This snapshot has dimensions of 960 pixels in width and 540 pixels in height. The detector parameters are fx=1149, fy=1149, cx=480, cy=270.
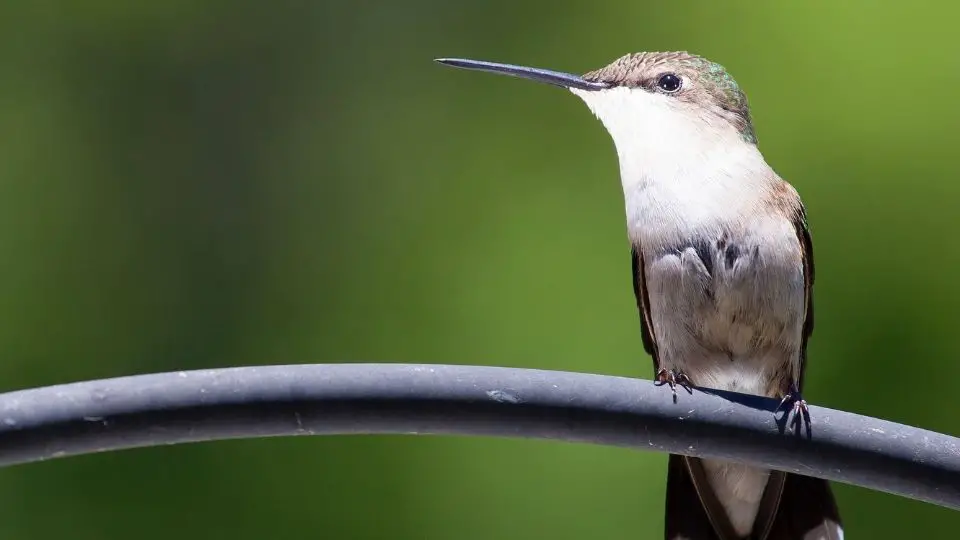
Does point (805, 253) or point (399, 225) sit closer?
point (805, 253)

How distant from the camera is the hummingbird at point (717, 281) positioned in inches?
58.5

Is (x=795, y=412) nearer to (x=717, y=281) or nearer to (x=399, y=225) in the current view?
(x=717, y=281)

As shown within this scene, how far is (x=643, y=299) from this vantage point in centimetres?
164

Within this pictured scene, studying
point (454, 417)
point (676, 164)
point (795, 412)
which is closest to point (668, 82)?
point (676, 164)

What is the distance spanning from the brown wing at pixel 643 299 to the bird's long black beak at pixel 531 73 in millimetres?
265

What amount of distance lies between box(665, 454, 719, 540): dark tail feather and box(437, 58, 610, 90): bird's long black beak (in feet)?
1.79

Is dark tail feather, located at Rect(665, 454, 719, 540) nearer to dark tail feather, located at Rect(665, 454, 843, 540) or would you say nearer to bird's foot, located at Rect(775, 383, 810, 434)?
dark tail feather, located at Rect(665, 454, 843, 540)

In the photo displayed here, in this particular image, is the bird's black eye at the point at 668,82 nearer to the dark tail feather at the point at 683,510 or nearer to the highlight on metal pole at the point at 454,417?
the dark tail feather at the point at 683,510

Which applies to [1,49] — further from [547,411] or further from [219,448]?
[547,411]

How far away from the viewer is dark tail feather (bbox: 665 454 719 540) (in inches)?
60.0

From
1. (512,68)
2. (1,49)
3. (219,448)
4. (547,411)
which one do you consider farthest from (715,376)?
(1,49)

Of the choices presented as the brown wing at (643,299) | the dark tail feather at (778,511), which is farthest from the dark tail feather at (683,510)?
the brown wing at (643,299)

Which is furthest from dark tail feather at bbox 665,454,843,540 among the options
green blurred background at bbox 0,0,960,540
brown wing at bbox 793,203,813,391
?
green blurred background at bbox 0,0,960,540

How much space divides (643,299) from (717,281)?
168mm
